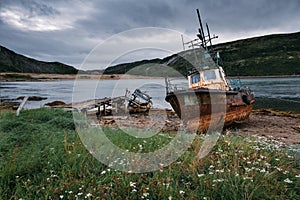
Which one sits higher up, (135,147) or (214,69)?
(214,69)

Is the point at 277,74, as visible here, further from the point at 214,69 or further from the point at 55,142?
the point at 55,142

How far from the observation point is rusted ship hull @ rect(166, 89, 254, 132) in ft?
45.9

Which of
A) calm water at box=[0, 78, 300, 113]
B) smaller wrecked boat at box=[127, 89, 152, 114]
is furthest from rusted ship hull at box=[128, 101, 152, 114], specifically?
calm water at box=[0, 78, 300, 113]

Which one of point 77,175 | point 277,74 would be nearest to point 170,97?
point 77,175

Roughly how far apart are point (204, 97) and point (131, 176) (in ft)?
33.4

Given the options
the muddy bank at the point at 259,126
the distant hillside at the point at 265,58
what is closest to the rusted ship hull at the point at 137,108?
the muddy bank at the point at 259,126

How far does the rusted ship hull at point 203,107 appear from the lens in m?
14.0

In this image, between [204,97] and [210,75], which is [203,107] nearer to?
[204,97]

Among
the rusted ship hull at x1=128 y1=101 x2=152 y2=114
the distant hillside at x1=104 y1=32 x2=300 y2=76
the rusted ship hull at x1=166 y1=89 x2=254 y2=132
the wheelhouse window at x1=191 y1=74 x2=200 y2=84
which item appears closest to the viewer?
the rusted ship hull at x1=166 y1=89 x2=254 y2=132

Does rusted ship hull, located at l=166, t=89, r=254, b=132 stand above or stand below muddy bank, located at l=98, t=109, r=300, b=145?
above

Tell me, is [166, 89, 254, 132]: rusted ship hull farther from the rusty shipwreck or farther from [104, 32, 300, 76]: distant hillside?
[104, 32, 300, 76]: distant hillside

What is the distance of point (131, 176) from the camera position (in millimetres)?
4703

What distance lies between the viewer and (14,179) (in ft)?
15.3

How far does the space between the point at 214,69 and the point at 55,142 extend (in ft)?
43.8
